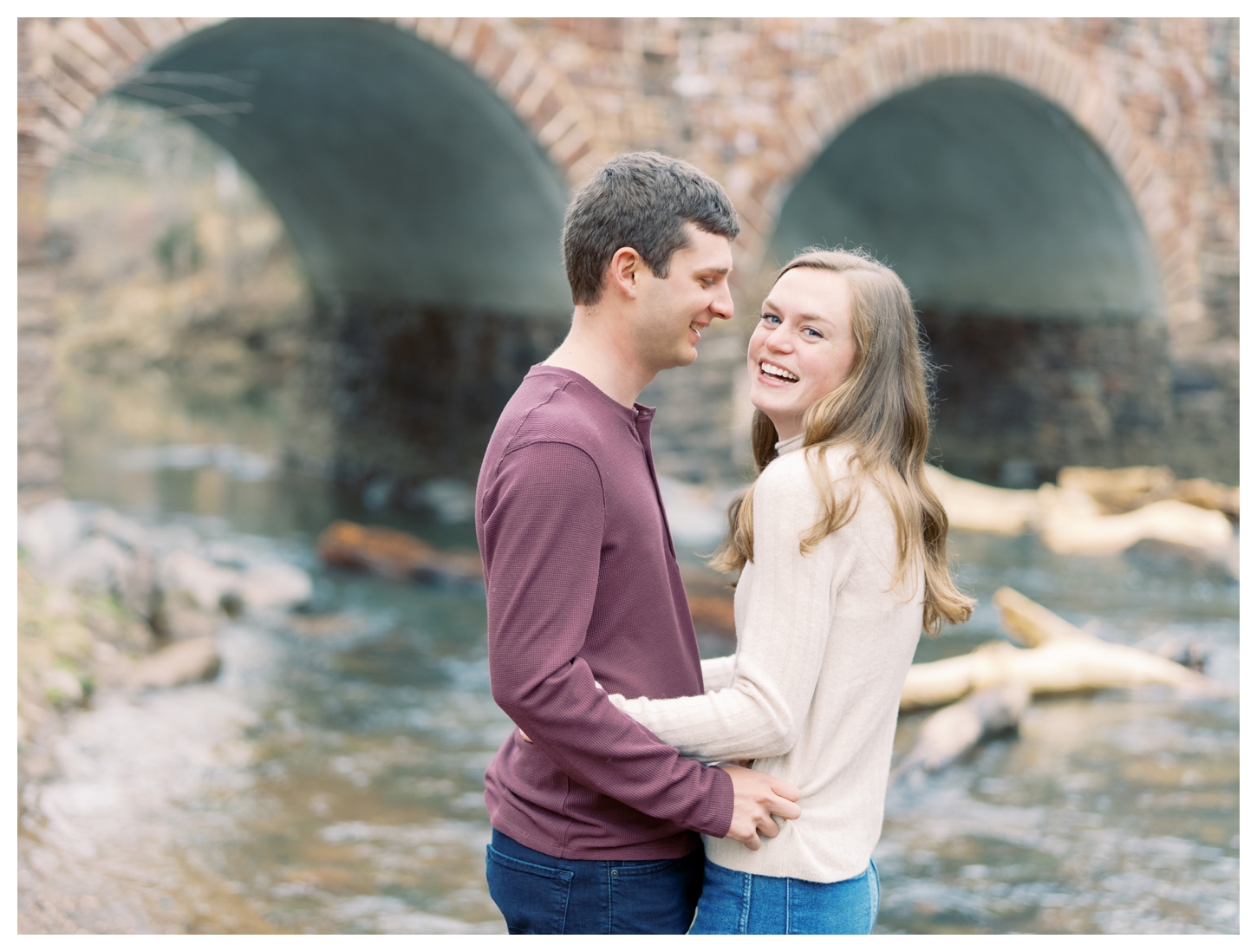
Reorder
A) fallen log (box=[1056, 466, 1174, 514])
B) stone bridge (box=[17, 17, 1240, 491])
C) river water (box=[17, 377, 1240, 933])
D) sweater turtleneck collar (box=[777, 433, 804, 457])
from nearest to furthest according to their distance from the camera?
1. sweater turtleneck collar (box=[777, 433, 804, 457])
2. river water (box=[17, 377, 1240, 933])
3. stone bridge (box=[17, 17, 1240, 491])
4. fallen log (box=[1056, 466, 1174, 514])

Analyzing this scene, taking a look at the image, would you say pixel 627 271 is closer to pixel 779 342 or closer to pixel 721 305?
pixel 721 305

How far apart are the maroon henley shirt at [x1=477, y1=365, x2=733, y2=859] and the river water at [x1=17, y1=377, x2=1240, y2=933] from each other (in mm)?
721

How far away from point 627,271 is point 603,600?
0.52 m

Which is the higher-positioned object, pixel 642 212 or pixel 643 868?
pixel 642 212

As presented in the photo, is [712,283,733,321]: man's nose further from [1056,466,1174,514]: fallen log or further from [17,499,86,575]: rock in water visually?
[1056,466,1174,514]: fallen log

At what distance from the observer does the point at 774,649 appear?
69.9 inches

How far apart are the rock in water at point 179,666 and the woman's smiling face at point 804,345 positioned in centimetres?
464

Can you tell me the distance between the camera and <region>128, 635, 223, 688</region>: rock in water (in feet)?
18.9

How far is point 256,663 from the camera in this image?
6332 millimetres

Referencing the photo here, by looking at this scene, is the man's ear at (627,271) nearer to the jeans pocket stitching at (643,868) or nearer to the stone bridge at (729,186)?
the jeans pocket stitching at (643,868)

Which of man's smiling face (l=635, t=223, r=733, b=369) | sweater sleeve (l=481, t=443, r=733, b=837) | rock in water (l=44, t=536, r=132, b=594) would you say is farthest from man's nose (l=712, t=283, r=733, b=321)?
rock in water (l=44, t=536, r=132, b=594)

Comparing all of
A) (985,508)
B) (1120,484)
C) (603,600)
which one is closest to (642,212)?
(603,600)
